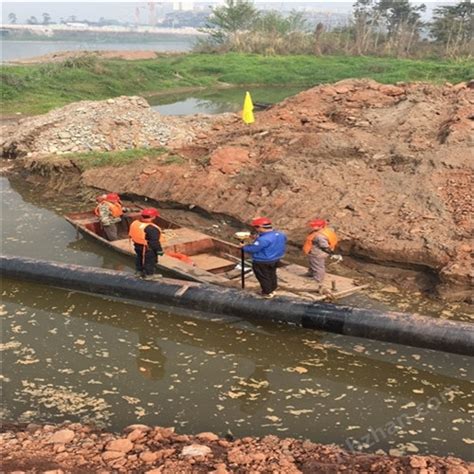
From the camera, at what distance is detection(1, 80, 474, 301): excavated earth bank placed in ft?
45.1

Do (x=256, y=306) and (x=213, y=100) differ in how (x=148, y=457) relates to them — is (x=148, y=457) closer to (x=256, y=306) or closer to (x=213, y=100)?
(x=256, y=306)

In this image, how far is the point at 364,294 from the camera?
12.2 m

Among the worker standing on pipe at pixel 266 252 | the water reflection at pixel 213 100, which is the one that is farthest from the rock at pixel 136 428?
the water reflection at pixel 213 100

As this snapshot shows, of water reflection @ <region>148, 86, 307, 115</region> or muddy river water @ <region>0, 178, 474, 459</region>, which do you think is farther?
water reflection @ <region>148, 86, 307, 115</region>

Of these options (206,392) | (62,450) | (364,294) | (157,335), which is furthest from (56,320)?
(364,294)

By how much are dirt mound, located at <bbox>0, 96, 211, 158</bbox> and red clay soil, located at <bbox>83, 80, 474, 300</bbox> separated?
105 inches

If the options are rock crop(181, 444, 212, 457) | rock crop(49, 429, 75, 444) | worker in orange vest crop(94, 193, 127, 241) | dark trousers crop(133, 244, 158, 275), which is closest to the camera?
rock crop(181, 444, 212, 457)

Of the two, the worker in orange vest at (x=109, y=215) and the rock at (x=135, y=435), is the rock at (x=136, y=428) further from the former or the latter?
the worker in orange vest at (x=109, y=215)

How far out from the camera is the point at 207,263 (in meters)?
13.7

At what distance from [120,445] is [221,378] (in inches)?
106

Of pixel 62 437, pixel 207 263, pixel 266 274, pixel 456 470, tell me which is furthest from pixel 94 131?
pixel 456 470

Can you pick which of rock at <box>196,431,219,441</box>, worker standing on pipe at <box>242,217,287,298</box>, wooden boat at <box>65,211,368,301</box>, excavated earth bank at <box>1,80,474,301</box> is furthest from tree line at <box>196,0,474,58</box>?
rock at <box>196,431,219,441</box>

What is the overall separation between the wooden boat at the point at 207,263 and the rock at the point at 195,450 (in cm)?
428

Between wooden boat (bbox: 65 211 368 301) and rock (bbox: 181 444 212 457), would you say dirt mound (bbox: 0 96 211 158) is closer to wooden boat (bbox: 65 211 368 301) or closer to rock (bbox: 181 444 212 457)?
wooden boat (bbox: 65 211 368 301)
